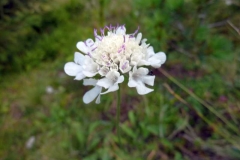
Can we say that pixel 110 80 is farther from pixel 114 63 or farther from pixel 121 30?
pixel 121 30

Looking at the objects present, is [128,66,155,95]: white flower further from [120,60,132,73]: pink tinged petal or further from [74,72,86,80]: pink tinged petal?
[74,72,86,80]: pink tinged petal

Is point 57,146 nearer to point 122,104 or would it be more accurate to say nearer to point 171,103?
point 122,104

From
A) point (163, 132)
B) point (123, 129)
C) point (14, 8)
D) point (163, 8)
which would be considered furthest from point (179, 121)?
point (14, 8)

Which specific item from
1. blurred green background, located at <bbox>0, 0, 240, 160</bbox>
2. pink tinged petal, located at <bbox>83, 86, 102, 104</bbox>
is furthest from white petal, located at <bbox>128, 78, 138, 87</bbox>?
blurred green background, located at <bbox>0, 0, 240, 160</bbox>

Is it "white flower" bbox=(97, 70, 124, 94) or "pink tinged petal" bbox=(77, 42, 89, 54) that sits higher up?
"pink tinged petal" bbox=(77, 42, 89, 54)

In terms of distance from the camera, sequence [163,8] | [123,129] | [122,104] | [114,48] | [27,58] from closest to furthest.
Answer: [114,48] < [163,8] < [123,129] < [122,104] < [27,58]

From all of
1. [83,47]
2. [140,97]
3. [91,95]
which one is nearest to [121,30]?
[83,47]
